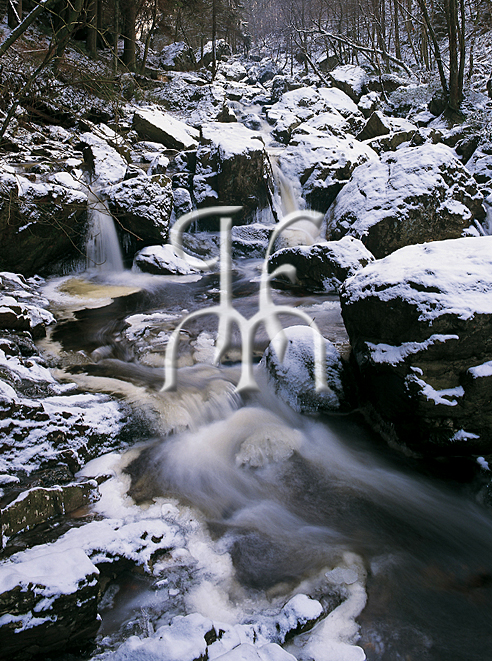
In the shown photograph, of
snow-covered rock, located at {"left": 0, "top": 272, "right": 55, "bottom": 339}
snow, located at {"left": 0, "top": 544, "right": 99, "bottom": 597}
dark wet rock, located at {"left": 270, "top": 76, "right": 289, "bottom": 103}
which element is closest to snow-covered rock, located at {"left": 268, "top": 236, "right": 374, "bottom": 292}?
snow-covered rock, located at {"left": 0, "top": 272, "right": 55, "bottom": 339}

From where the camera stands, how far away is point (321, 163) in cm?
1245

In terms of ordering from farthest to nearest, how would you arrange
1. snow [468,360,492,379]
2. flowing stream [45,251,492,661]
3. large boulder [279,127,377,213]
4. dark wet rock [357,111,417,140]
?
dark wet rock [357,111,417,140] → large boulder [279,127,377,213] → snow [468,360,492,379] → flowing stream [45,251,492,661]

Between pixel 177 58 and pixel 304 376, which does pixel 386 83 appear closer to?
pixel 177 58

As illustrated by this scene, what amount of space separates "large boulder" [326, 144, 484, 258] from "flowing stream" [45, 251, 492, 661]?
5430mm

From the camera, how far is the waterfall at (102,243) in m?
9.72

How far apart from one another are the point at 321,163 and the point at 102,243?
708 cm

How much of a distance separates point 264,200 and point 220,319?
599 cm

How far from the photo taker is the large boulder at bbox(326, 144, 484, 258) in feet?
29.1

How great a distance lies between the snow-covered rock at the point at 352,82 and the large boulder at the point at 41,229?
1760 cm

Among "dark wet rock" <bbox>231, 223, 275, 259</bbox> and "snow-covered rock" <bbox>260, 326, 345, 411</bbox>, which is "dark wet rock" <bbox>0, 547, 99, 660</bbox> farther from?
"dark wet rock" <bbox>231, 223, 275, 259</bbox>

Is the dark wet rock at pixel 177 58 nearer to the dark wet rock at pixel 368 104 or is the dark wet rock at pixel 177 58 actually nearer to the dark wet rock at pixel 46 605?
the dark wet rock at pixel 368 104

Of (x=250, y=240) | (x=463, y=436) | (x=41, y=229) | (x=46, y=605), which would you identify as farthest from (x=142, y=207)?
(x=46, y=605)

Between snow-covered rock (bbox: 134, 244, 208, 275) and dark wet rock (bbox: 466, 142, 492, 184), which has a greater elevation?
dark wet rock (bbox: 466, 142, 492, 184)

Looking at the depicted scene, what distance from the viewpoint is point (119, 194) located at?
9734 mm
